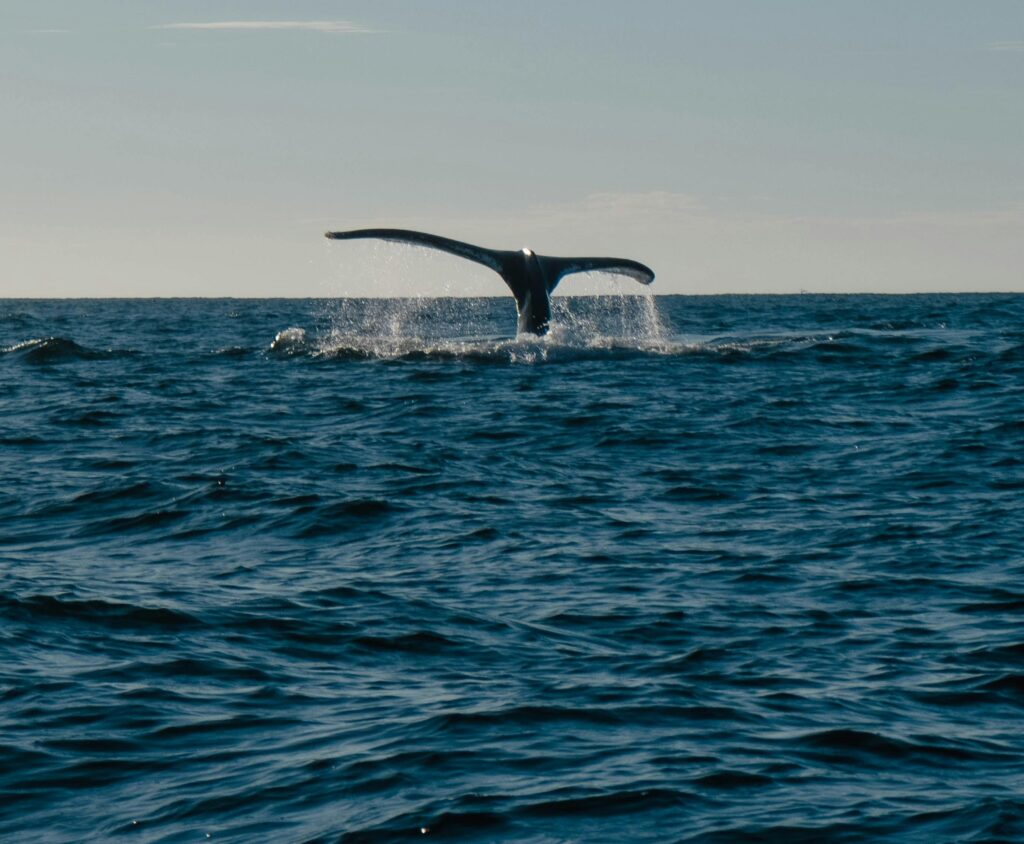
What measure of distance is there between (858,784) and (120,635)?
16.8 ft

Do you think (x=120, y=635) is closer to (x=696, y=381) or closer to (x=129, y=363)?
(x=696, y=381)

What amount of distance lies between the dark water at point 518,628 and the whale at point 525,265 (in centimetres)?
536

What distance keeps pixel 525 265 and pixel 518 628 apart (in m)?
19.6

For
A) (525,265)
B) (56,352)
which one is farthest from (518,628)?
(56,352)

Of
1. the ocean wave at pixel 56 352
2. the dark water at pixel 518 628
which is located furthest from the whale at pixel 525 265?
the ocean wave at pixel 56 352

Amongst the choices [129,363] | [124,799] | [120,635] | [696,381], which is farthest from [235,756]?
[129,363]

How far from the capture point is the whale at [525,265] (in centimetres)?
2780

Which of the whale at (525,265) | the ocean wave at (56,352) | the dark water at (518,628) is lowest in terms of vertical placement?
the dark water at (518,628)

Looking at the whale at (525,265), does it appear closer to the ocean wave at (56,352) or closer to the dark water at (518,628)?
the dark water at (518,628)

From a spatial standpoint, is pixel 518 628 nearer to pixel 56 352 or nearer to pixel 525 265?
pixel 525 265

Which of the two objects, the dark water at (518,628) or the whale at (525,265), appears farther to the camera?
the whale at (525,265)

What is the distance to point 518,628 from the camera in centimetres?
1080

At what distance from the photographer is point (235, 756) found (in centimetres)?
820

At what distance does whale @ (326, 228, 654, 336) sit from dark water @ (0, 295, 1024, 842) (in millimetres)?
5356
